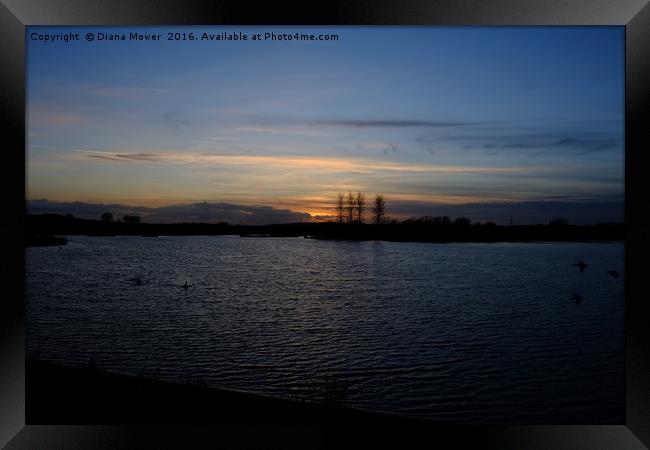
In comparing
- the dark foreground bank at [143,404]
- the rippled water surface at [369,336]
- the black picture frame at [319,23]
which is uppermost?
the black picture frame at [319,23]

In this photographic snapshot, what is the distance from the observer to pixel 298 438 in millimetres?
4863

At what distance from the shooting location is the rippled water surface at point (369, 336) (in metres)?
11.0

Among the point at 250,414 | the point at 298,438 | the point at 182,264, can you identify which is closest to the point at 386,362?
the point at 250,414

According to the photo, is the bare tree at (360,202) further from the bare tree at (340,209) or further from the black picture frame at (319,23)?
the black picture frame at (319,23)

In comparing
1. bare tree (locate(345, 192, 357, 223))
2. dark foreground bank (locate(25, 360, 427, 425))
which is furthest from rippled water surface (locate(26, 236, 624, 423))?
bare tree (locate(345, 192, 357, 223))

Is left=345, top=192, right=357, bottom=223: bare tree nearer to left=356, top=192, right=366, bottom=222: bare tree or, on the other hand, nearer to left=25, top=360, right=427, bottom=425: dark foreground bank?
left=356, top=192, right=366, bottom=222: bare tree

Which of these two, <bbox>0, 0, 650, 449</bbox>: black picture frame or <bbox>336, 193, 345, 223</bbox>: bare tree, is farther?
<bbox>336, 193, 345, 223</bbox>: bare tree

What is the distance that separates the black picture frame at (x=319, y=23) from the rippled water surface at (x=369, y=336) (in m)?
5.16

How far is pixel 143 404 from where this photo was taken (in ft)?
21.7

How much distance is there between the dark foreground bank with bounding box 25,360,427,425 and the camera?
6328mm

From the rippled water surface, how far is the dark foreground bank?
3.48 meters

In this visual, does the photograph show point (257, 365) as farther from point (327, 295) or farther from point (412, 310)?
point (327, 295)

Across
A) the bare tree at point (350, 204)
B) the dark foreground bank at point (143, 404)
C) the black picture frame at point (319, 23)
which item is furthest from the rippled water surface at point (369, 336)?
the black picture frame at point (319, 23)

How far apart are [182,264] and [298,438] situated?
3681cm
